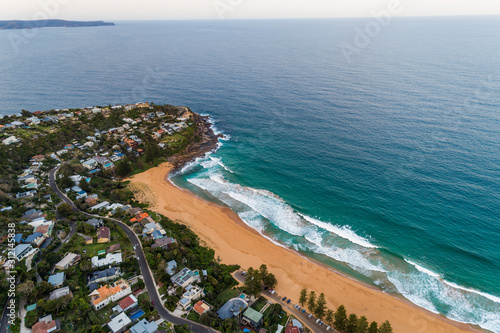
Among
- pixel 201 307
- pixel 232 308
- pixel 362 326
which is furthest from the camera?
pixel 232 308

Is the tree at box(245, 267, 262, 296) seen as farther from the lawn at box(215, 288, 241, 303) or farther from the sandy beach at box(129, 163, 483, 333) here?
the sandy beach at box(129, 163, 483, 333)

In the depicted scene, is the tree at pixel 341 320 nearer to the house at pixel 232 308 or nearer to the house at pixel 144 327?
the house at pixel 232 308

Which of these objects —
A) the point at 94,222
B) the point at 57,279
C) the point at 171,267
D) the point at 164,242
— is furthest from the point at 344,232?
the point at 57,279

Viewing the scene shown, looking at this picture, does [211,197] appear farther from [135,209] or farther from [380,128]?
[380,128]

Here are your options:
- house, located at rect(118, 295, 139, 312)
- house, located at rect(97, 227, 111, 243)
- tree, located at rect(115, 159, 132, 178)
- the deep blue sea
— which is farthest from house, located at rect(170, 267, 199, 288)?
tree, located at rect(115, 159, 132, 178)

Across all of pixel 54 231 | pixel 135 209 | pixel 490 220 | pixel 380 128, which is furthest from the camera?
pixel 380 128

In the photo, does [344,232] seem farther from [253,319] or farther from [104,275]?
[104,275]

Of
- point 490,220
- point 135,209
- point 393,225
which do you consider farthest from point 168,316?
point 490,220
